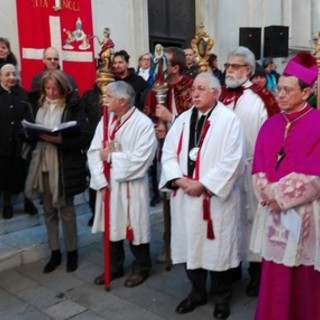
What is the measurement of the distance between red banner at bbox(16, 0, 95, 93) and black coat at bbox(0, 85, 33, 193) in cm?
165

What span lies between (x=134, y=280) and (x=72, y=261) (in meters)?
0.68

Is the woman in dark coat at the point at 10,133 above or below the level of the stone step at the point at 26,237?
above

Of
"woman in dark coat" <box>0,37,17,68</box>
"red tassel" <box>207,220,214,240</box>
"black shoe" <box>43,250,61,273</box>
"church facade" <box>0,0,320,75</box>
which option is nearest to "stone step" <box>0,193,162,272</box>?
"black shoe" <box>43,250,61,273</box>

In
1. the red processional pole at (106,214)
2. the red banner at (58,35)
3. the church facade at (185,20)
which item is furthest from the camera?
the church facade at (185,20)

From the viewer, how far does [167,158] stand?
366 centimetres

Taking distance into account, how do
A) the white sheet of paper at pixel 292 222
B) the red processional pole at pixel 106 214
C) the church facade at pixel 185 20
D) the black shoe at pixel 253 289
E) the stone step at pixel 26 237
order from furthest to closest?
1. the church facade at pixel 185 20
2. the stone step at pixel 26 237
3. the red processional pole at pixel 106 214
4. the black shoe at pixel 253 289
5. the white sheet of paper at pixel 292 222

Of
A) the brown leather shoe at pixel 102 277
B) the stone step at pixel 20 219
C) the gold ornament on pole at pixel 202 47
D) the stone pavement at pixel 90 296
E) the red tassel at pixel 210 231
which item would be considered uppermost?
the gold ornament on pole at pixel 202 47

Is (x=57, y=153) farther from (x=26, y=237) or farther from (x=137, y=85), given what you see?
(x=137, y=85)

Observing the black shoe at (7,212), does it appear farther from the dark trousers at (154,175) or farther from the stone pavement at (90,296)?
the dark trousers at (154,175)

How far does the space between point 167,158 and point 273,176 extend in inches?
37.2

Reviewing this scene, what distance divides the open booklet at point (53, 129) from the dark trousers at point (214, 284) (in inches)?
58.6

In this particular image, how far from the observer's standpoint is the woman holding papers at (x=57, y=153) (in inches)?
166

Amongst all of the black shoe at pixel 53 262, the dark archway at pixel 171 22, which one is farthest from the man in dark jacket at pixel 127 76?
the dark archway at pixel 171 22

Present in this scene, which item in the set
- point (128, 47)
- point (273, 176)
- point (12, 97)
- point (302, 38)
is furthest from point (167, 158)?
point (302, 38)
